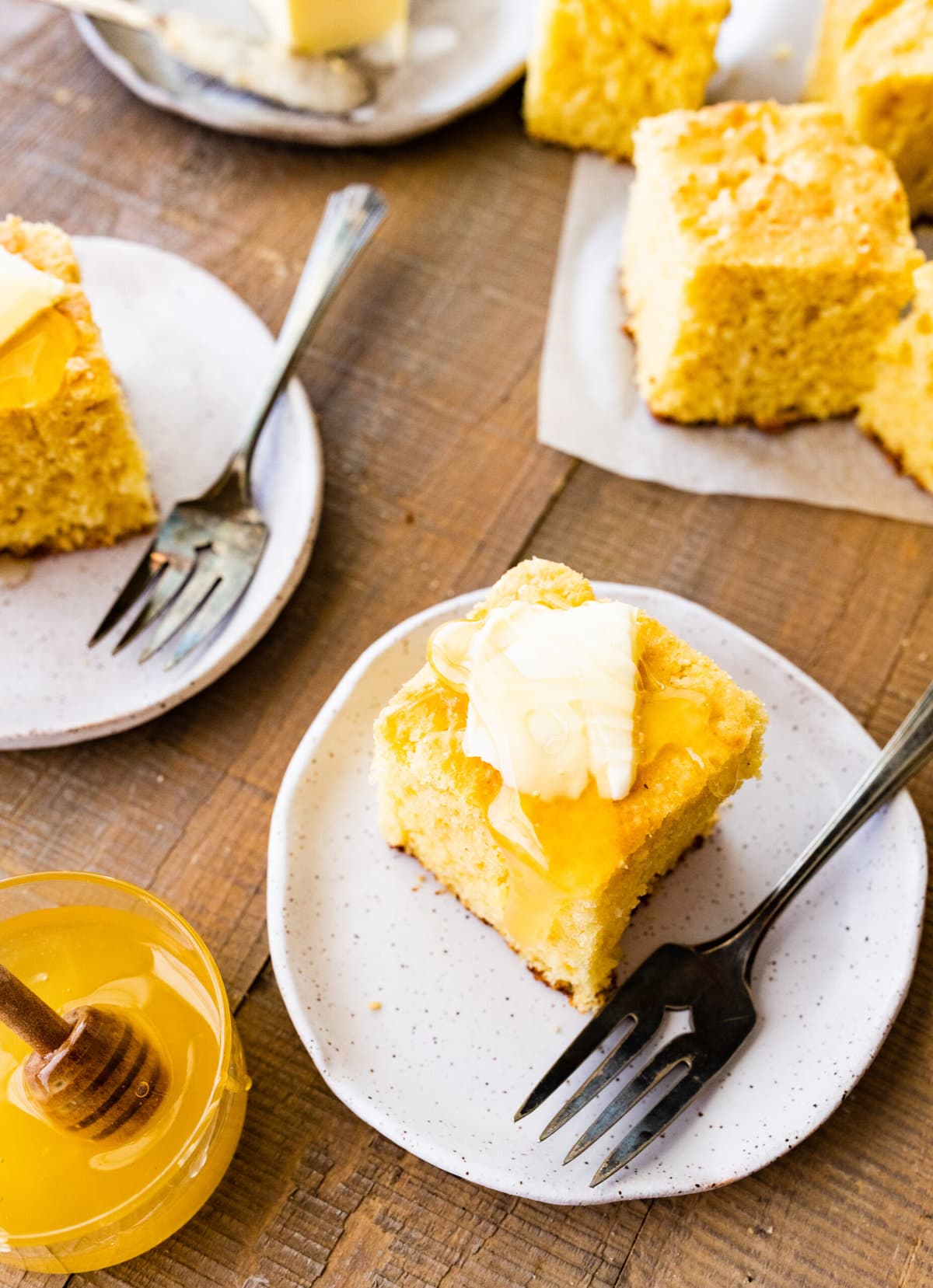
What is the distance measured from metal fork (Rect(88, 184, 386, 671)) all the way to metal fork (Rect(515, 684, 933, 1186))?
961mm

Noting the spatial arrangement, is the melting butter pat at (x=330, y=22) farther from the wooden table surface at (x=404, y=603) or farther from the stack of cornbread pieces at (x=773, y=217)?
the stack of cornbread pieces at (x=773, y=217)

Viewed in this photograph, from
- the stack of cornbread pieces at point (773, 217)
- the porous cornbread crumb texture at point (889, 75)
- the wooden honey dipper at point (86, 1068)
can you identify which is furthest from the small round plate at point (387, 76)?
the wooden honey dipper at point (86, 1068)

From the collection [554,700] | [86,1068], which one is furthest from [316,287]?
[86,1068]

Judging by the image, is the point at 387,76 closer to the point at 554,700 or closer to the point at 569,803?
the point at 554,700

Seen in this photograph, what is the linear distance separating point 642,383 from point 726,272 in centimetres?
35

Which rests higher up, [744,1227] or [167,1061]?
[167,1061]

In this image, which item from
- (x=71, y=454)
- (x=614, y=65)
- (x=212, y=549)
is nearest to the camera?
(x=71, y=454)

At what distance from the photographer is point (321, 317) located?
8.14ft

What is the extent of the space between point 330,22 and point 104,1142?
2369 millimetres

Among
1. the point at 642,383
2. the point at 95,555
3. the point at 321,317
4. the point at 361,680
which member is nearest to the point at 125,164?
the point at 321,317

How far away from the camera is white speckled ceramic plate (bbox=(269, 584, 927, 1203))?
1728 mm

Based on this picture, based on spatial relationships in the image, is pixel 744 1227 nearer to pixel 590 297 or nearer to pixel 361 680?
pixel 361 680

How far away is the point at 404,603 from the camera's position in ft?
7.57

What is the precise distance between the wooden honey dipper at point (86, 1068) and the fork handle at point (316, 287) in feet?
3.36
